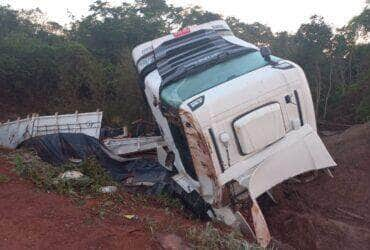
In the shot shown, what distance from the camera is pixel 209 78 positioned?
7.11 metres

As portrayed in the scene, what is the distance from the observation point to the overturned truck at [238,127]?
6262 mm

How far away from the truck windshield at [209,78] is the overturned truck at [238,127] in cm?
1

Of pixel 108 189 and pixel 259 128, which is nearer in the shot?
pixel 259 128

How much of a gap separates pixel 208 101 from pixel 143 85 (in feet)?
7.77

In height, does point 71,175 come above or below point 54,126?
below

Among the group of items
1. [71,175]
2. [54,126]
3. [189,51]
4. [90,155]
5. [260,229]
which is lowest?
[260,229]

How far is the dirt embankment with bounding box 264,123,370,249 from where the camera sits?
20.0ft

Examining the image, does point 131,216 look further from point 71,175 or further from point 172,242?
point 71,175

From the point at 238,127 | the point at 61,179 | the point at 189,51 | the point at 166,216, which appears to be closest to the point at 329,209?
the point at 238,127

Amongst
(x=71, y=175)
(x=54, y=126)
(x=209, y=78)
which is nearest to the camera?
(x=209, y=78)

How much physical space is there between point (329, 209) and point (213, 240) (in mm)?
2228

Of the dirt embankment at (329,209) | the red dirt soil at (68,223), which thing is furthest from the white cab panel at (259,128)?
the red dirt soil at (68,223)

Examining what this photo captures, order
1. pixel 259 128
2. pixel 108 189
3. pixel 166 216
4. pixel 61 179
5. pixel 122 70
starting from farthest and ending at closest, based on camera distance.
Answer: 1. pixel 122 70
2. pixel 108 189
3. pixel 61 179
4. pixel 259 128
5. pixel 166 216

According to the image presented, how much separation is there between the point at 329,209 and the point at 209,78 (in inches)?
92.4
